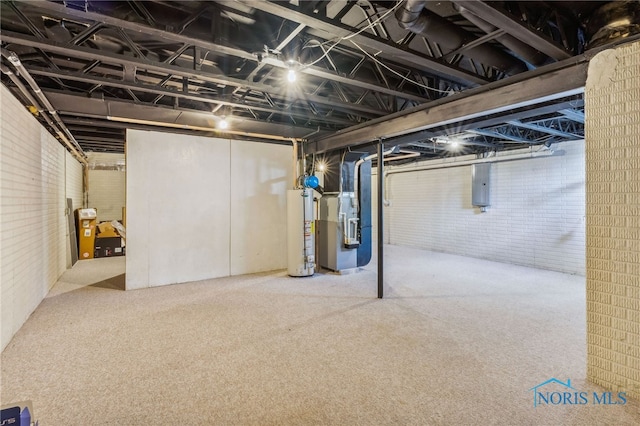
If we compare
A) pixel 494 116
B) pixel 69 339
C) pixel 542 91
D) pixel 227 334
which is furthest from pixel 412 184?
pixel 69 339

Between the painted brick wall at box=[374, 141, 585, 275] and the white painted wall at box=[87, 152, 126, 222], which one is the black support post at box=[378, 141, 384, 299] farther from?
the white painted wall at box=[87, 152, 126, 222]

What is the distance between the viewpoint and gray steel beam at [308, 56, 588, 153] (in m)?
2.42

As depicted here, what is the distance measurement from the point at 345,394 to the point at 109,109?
13.6 feet

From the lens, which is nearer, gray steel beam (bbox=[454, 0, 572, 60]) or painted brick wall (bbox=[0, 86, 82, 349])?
gray steel beam (bbox=[454, 0, 572, 60])

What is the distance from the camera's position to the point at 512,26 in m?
2.10

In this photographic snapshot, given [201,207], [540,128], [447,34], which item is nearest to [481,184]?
[540,128]

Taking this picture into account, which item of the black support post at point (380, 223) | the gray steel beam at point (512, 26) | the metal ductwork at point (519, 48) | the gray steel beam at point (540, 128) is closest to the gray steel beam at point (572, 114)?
the gray steel beam at point (540, 128)

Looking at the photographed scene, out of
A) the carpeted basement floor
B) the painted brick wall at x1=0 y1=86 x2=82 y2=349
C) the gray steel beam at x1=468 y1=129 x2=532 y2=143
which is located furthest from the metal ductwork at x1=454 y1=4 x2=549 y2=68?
the painted brick wall at x1=0 y1=86 x2=82 y2=349

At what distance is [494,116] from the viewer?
3.37m

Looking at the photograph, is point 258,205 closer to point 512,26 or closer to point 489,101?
point 489,101

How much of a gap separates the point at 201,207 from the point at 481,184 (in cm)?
586

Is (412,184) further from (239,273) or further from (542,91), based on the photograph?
(542,91)

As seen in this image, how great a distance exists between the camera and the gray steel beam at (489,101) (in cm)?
242

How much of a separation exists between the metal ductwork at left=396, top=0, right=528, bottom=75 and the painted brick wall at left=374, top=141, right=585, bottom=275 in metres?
3.76
